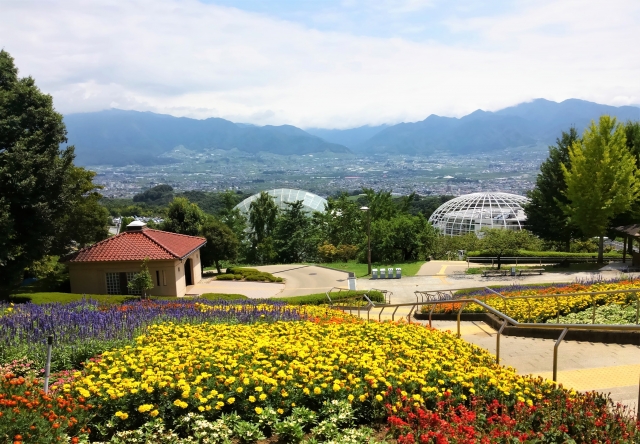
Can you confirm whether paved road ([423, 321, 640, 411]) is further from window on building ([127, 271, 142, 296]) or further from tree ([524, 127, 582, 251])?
tree ([524, 127, 582, 251])

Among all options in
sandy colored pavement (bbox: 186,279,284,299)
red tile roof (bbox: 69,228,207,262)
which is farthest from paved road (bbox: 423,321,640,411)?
red tile roof (bbox: 69,228,207,262)

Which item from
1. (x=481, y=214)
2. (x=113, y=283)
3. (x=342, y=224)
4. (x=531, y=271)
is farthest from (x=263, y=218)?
(x=531, y=271)

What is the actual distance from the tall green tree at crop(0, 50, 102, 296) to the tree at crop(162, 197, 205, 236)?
43.2 ft

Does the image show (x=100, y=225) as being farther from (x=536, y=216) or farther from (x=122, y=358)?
(x=536, y=216)

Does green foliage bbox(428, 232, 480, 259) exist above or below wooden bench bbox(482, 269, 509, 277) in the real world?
below

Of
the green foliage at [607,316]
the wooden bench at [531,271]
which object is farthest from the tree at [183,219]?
the green foliage at [607,316]

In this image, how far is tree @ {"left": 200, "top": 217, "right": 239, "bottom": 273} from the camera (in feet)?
109

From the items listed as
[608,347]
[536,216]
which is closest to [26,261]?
[608,347]

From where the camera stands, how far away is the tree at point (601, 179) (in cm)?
2727

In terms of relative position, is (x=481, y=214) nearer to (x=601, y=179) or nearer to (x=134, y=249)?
(x=601, y=179)

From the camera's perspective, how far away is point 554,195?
36219 mm

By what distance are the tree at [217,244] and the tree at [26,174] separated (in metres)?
12.2

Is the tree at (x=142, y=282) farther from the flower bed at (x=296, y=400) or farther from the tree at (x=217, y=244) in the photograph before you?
the flower bed at (x=296, y=400)

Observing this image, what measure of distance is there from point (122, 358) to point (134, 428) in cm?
204
